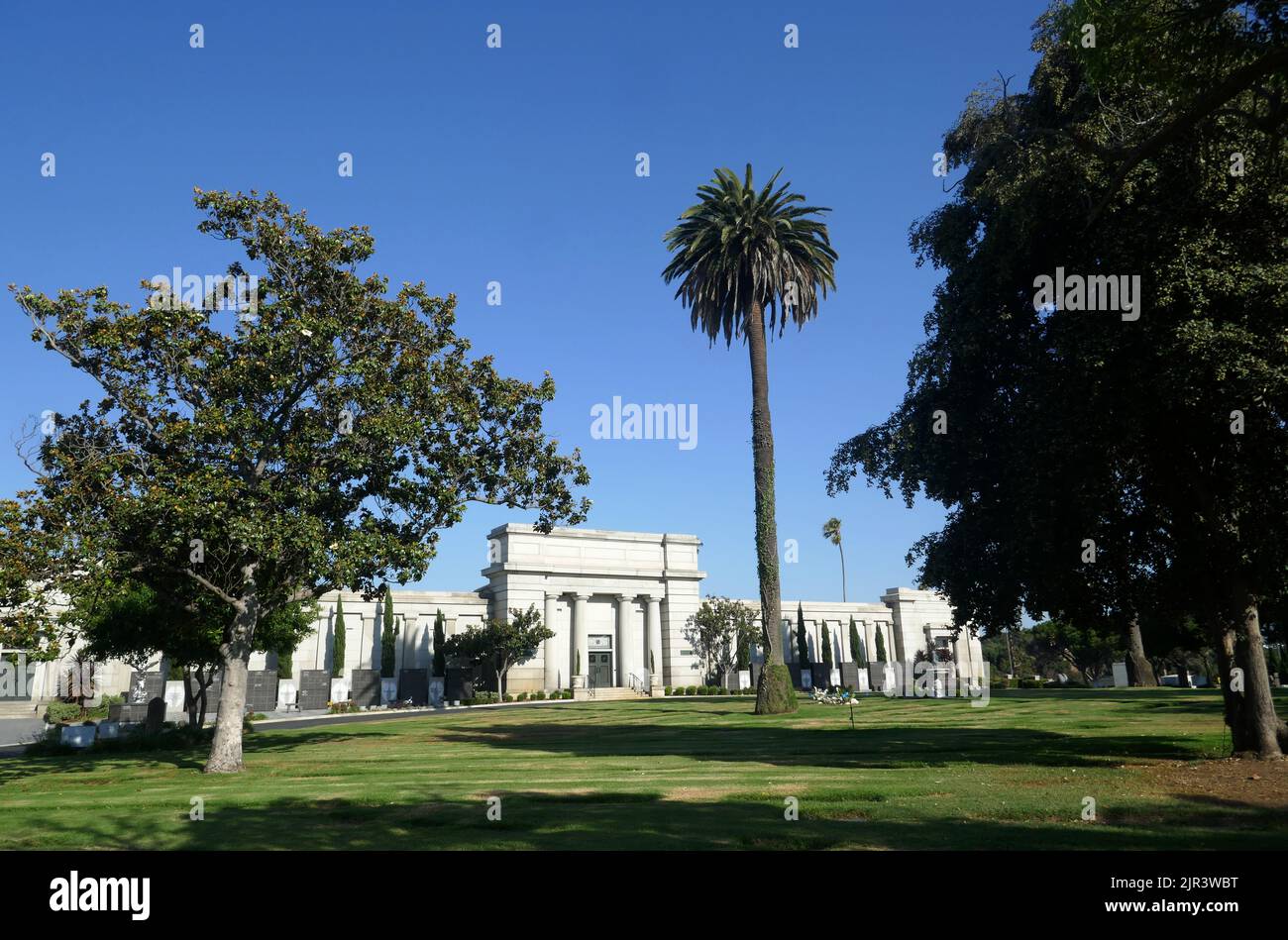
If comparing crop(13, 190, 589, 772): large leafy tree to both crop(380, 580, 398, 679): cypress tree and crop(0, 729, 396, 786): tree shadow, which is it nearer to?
crop(0, 729, 396, 786): tree shadow

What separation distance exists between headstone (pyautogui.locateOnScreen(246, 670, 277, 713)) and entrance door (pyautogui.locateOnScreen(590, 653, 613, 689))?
23260 millimetres

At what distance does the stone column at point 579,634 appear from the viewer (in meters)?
65.4

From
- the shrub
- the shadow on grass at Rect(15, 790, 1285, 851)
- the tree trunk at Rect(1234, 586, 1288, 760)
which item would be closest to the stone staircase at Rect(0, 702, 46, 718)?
the shrub

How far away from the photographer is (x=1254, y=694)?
1733 cm

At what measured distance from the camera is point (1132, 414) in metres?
15.9

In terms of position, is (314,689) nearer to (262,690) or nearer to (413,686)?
(262,690)

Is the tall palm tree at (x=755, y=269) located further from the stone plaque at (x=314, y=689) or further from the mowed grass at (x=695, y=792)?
the stone plaque at (x=314, y=689)

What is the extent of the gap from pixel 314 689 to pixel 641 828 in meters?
48.8

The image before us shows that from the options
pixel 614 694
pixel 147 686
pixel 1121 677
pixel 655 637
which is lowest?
pixel 614 694

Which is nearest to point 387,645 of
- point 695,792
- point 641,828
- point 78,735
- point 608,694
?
point 608,694

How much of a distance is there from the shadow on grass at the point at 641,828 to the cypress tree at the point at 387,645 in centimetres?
4744
